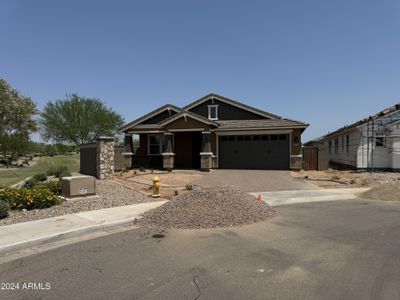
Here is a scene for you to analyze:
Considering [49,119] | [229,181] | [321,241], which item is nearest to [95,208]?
[321,241]

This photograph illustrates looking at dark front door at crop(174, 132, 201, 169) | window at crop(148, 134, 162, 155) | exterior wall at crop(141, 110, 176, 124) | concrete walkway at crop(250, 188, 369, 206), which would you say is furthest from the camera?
exterior wall at crop(141, 110, 176, 124)

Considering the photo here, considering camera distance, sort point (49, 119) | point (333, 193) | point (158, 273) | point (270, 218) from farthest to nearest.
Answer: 1. point (49, 119)
2. point (333, 193)
3. point (270, 218)
4. point (158, 273)

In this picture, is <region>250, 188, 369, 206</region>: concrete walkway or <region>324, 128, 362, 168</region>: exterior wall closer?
<region>250, 188, 369, 206</region>: concrete walkway

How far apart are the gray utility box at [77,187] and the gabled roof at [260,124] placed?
553 inches

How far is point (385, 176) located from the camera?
837 inches

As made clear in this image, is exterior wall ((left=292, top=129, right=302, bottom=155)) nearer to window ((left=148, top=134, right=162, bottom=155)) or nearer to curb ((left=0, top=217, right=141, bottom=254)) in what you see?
window ((left=148, top=134, right=162, bottom=155))

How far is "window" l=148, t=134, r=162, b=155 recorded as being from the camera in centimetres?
2772

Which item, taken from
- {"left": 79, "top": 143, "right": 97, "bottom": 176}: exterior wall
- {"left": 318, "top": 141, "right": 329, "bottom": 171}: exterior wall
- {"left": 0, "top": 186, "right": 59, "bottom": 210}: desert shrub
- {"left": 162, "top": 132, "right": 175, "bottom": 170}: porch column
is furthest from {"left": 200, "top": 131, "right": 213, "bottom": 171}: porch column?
{"left": 0, "top": 186, "right": 59, "bottom": 210}: desert shrub

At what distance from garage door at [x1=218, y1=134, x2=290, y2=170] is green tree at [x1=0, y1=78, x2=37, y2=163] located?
22487 millimetres

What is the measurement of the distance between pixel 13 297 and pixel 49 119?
49838mm

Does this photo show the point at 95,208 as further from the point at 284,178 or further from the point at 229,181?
the point at 284,178

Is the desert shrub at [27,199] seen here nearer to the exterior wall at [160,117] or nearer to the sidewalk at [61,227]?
the sidewalk at [61,227]

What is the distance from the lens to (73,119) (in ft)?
165

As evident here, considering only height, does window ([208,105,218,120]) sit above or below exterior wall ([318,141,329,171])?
above
